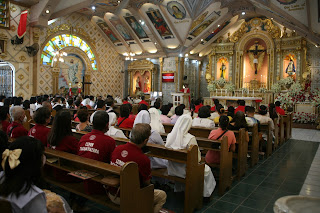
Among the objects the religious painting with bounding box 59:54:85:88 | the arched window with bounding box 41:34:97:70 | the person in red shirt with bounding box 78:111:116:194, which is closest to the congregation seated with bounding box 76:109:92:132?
the person in red shirt with bounding box 78:111:116:194

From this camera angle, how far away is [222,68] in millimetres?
19516

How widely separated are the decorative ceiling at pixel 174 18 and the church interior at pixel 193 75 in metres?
0.07

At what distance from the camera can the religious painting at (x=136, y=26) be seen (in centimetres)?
1710

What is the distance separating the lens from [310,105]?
13180 millimetres

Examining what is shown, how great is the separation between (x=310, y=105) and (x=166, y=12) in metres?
9.55

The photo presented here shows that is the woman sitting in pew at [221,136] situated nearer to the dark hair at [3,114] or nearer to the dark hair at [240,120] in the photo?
the dark hair at [240,120]

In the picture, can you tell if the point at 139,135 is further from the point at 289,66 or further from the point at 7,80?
the point at 289,66

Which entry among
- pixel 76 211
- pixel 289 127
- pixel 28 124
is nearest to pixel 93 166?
pixel 76 211

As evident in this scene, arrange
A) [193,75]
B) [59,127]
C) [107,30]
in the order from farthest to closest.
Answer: [193,75] < [107,30] < [59,127]

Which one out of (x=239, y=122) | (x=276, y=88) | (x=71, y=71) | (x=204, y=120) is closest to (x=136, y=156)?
(x=204, y=120)

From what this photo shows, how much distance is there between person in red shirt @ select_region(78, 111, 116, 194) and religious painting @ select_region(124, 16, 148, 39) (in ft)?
48.9

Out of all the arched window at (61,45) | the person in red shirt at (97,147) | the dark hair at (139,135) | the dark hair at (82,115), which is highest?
the arched window at (61,45)

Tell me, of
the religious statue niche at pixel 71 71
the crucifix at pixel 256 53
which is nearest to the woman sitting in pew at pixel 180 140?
the religious statue niche at pixel 71 71

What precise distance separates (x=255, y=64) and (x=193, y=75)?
15.0 ft
